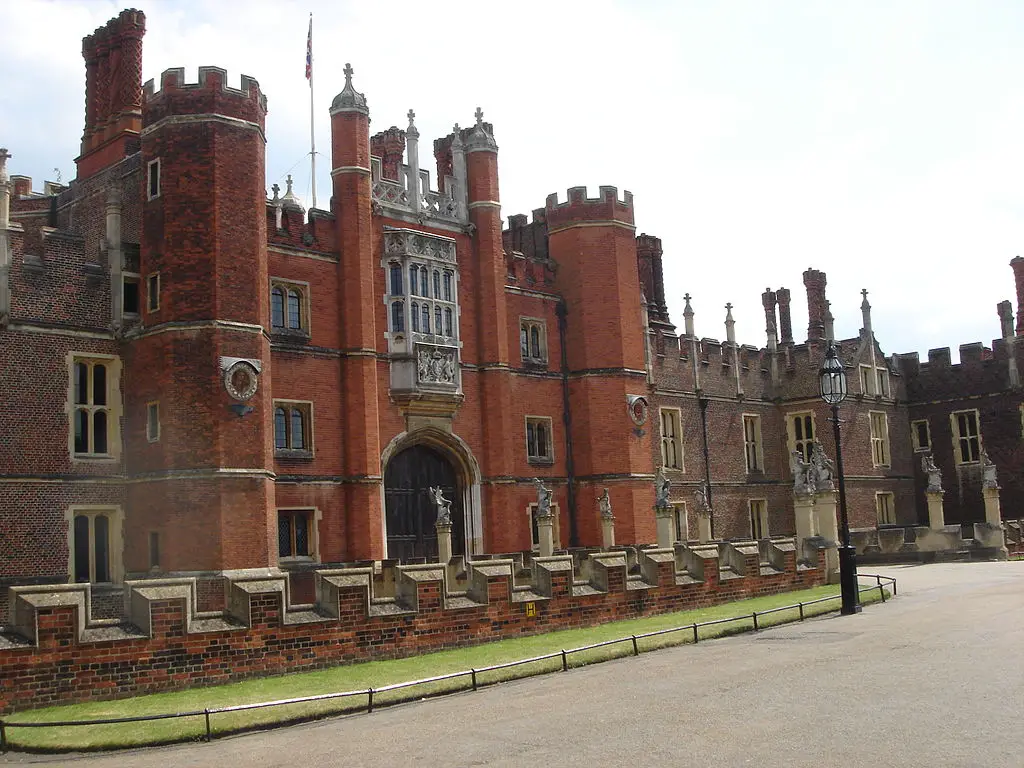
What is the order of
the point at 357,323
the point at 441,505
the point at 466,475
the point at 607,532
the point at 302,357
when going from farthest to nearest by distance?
the point at 607,532, the point at 466,475, the point at 441,505, the point at 357,323, the point at 302,357

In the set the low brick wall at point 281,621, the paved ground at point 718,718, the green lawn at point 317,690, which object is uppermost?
the low brick wall at point 281,621

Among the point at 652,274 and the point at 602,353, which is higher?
the point at 652,274

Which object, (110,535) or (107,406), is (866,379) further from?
(110,535)

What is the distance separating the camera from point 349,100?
2694cm

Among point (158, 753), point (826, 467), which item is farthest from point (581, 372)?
point (158, 753)

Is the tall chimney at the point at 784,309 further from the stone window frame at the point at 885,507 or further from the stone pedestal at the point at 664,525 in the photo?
the stone pedestal at the point at 664,525

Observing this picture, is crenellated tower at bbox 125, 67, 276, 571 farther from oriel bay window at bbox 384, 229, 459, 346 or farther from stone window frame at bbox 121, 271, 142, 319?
oriel bay window at bbox 384, 229, 459, 346

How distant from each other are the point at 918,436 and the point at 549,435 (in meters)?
20.4

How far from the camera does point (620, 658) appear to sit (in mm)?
15789

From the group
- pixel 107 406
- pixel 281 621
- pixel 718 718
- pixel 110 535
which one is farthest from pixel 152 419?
pixel 718 718

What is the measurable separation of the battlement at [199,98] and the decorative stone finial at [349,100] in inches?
141

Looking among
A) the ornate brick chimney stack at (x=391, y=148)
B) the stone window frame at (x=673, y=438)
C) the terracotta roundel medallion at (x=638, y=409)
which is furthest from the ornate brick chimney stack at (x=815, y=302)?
the ornate brick chimney stack at (x=391, y=148)

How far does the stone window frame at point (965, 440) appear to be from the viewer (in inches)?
1719

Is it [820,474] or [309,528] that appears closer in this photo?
[309,528]
